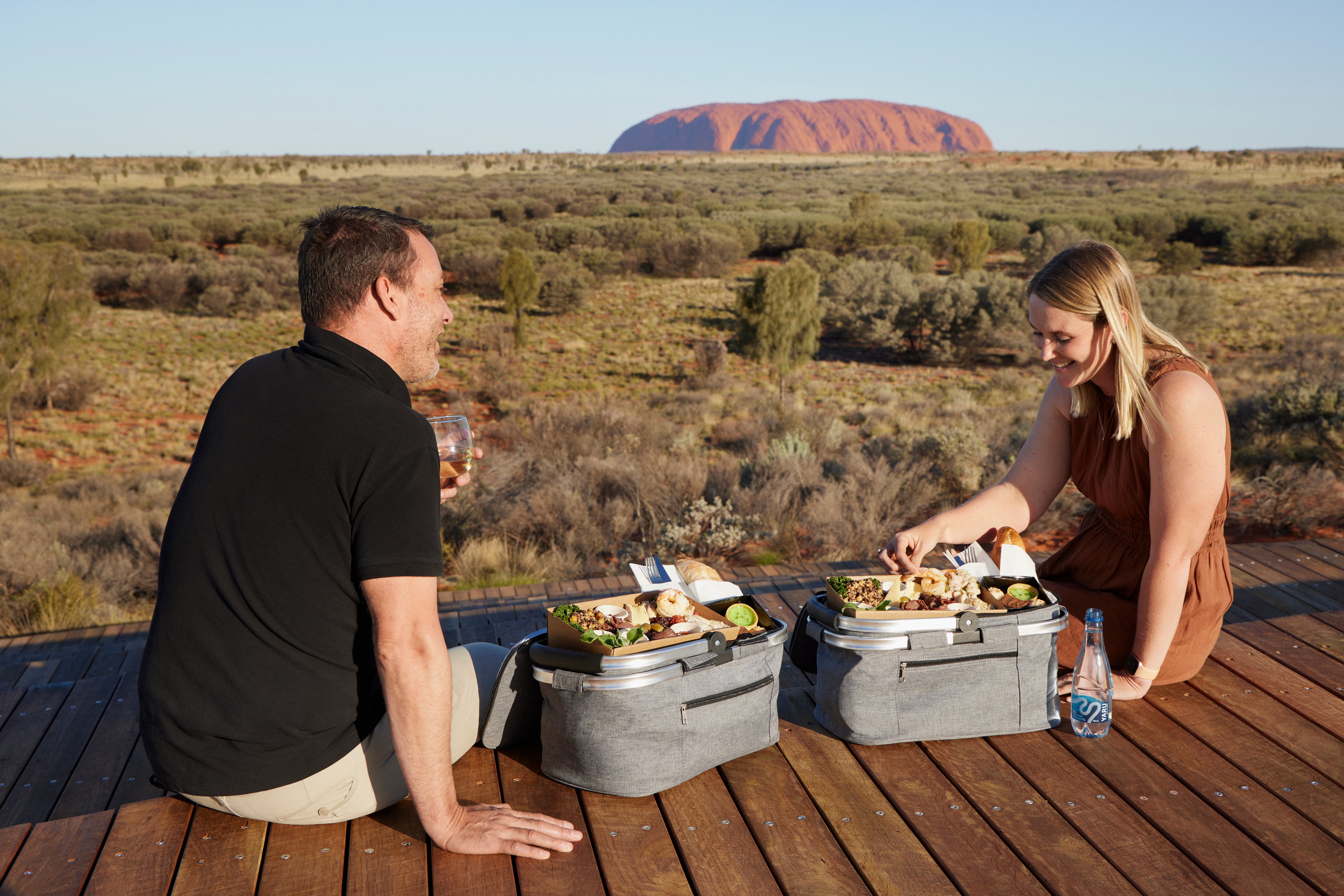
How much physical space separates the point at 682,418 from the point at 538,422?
2.50 meters

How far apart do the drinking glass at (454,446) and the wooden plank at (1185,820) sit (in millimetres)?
1628

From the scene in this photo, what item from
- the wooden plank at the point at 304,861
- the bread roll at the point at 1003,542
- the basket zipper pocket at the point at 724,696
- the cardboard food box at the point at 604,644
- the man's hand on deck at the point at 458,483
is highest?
the man's hand on deck at the point at 458,483

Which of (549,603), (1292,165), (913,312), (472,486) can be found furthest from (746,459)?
(1292,165)

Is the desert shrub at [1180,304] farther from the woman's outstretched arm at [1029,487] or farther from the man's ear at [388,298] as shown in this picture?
the man's ear at [388,298]

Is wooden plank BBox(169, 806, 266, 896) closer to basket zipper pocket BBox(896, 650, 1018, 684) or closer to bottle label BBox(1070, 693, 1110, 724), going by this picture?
basket zipper pocket BBox(896, 650, 1018, 684)

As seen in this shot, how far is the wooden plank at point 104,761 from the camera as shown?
2.60 metres

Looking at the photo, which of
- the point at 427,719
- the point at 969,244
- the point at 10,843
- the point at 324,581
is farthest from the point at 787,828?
the point at 969,244

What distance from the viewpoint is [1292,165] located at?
51.8 metres

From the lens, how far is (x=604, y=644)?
1945 millimetres

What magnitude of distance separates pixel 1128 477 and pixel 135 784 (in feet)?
9.97

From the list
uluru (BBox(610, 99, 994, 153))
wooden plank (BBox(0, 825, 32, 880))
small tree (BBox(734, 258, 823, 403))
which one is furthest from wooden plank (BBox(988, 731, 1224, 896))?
uluru (BBox(610, 99, 994, 153))

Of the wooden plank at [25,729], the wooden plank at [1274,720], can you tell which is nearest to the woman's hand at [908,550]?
the wooden plank at [1274,720]

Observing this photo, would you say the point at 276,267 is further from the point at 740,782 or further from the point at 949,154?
the point at 949,154

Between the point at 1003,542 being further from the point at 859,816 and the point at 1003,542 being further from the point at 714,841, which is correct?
the point at 714,841
